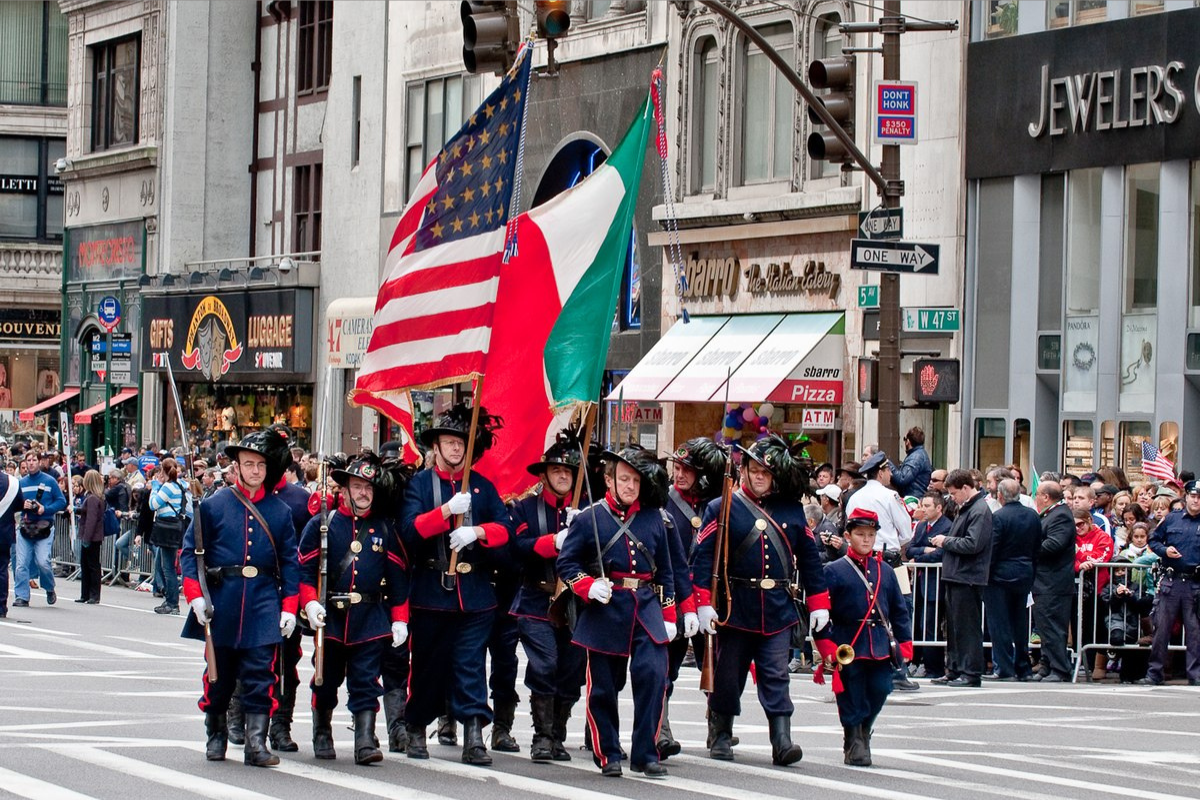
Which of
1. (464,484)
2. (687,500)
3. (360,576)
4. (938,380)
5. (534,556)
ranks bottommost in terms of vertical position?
(360,576)

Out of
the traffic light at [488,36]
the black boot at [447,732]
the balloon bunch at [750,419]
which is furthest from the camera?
the balloon bunch at [750,419]

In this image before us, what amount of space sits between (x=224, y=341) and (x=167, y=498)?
893 inches

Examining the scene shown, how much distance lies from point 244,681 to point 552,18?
701cm

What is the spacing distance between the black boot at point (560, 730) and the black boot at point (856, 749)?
1637 mm

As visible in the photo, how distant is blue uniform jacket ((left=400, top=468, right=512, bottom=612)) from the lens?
12797mm

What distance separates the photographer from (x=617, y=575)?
40.8 ft

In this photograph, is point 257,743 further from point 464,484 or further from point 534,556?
point 534,556

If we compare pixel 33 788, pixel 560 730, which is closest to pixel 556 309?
pixel 560 730

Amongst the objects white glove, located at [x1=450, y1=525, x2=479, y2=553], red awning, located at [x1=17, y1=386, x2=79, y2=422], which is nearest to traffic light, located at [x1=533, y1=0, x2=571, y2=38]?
white glove, located at [x1=450, y1=525, x2=479, y2=553]

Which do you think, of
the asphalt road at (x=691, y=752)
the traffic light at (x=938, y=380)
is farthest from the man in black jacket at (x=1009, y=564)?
the traffic light at (x=938, y=380)

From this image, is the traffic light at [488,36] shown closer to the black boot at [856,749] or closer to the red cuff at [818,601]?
the red cuff at [818,601]

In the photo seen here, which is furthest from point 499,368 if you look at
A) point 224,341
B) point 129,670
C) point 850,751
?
point 224,341

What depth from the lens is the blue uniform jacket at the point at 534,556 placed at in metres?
13.0

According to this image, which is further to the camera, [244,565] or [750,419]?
[750,419]
